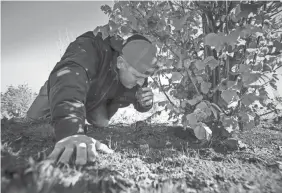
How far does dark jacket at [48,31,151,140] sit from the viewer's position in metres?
1.38

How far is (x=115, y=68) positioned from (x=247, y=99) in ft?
4.53

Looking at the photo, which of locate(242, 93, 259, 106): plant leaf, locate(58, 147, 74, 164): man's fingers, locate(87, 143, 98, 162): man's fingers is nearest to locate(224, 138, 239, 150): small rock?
locate(242, 93, 259, 106): plant leaf

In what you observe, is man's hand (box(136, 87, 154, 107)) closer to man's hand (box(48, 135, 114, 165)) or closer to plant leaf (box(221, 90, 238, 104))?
plant leaf (box(221, 90, 238, 104))

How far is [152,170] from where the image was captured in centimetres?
129

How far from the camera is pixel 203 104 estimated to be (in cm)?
149

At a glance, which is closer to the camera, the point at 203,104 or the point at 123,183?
the point at 123,183

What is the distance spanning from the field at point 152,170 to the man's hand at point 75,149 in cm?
5

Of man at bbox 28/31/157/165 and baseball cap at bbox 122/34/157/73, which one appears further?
baseball cap at bbox 122/34/157/73

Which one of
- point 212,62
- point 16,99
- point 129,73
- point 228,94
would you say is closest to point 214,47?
point 212,62

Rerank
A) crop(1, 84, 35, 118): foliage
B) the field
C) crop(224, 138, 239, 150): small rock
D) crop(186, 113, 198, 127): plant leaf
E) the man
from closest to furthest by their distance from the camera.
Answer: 1. the field
2. the man
3. crop(186, 113, 198, 127): plant leaf
4. crop(224, 138, 239, 150): small rock
5. crop(1, 84, 35, 118): foliage

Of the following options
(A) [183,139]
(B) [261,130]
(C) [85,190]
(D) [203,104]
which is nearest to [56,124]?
(C) [85,190]

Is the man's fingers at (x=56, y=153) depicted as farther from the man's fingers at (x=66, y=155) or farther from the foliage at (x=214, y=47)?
the foliage at (x=214, y=47)

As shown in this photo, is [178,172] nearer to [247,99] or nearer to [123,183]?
[123,183]

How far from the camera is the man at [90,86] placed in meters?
1.23
